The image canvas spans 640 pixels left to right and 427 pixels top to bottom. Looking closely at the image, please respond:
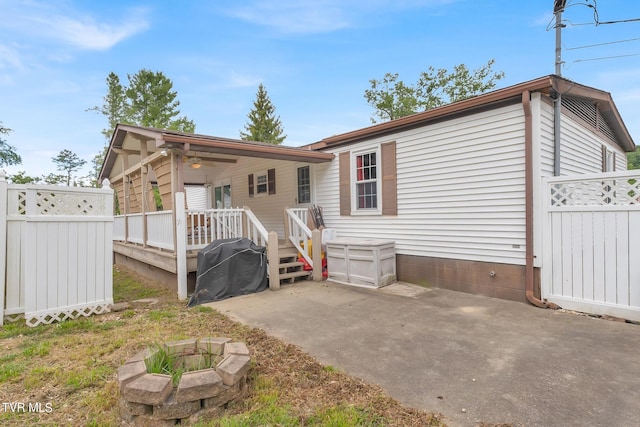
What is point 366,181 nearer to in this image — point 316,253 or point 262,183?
point 316,253

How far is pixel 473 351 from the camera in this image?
310 centimetres

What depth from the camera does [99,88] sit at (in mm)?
26531

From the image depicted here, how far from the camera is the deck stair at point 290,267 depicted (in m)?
6.39

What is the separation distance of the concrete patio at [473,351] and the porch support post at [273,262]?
2.39 ft

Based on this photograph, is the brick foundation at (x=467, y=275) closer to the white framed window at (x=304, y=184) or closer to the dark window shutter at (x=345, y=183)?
the dark window shutter at (x=345, y=183)

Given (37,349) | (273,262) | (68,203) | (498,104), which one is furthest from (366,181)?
(37,349)

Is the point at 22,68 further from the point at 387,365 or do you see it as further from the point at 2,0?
the point at 387,365

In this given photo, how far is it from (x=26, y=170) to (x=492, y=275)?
3410 centimetres

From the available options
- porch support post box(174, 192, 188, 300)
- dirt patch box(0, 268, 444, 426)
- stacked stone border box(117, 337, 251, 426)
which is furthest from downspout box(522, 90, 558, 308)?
porch support post box(174, 192, 188, 300)

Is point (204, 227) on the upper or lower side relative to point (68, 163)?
lower

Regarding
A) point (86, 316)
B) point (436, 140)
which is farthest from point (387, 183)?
point (86, 316)

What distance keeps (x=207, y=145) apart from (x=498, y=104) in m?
4.80

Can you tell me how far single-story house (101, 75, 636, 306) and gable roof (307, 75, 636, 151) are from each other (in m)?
0.02

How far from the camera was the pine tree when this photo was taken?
1214 inches
